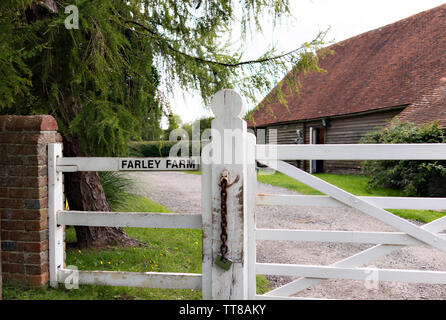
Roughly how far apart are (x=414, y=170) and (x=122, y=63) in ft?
28.4

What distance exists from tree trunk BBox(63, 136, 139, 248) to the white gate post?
263cm

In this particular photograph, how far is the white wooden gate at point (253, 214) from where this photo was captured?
2.65m

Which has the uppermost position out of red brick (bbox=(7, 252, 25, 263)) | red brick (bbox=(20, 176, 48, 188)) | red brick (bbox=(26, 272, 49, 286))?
red brick (bbox=(20, 176, 48, 188))

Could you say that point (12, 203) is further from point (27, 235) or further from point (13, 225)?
point (27, 235)

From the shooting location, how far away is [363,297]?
3822 millimetres

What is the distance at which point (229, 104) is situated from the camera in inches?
104

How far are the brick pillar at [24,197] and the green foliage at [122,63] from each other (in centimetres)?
48

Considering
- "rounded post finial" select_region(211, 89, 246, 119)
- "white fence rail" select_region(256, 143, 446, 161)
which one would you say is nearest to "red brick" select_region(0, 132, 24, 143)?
"rounded post finial" select_region(211, 89, 246, 119)

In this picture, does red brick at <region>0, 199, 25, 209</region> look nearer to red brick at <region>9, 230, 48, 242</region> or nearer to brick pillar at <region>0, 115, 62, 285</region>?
brick pillar at <region>0, 115, 62, 285</region>

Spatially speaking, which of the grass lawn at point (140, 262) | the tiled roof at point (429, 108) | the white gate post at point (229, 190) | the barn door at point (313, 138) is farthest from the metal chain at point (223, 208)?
the barn door at point (313, 138)

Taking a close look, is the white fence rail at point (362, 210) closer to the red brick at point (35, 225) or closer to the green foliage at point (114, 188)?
the red brick at point (35, 225)

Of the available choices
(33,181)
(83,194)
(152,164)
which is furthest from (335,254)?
(33,181)

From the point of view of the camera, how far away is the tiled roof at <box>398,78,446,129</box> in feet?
36.0

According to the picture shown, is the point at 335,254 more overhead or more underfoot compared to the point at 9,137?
more underfoot
